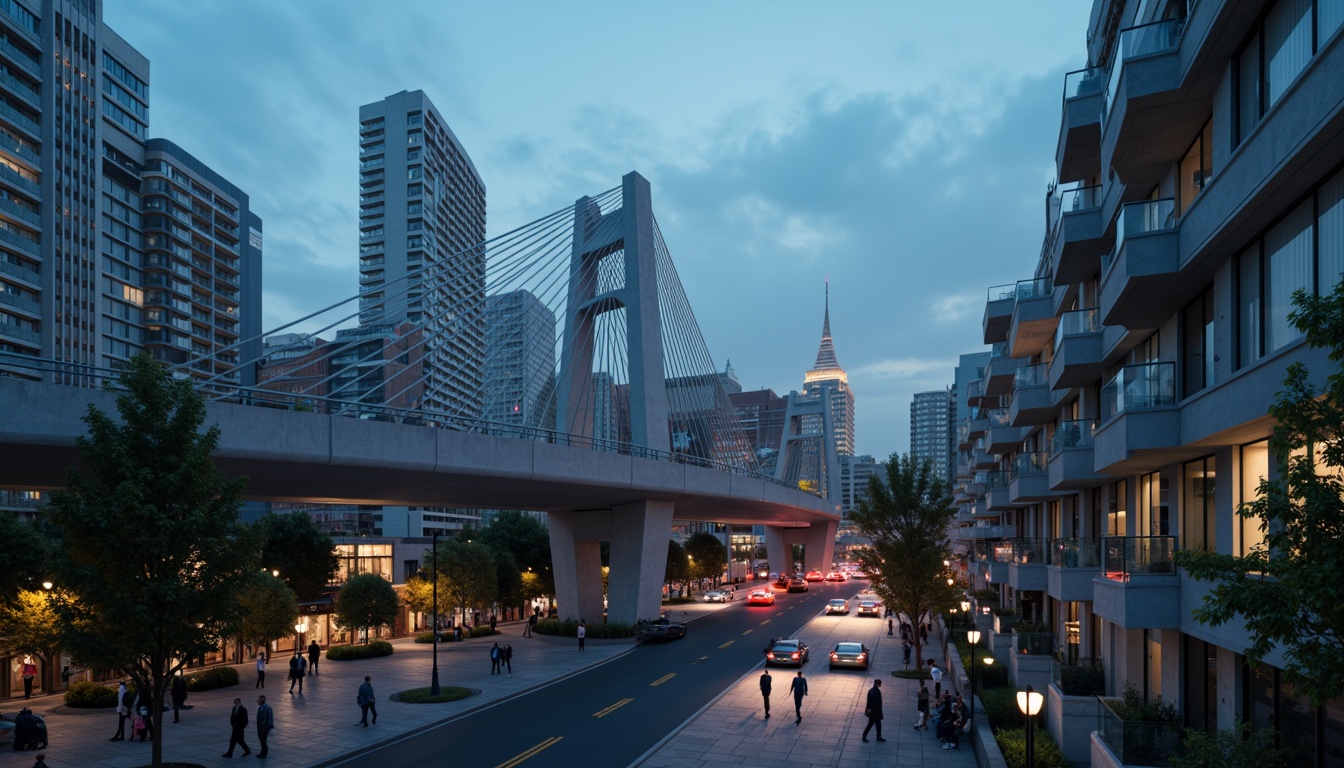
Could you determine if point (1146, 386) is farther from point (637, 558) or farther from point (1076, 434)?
point (637, 558)

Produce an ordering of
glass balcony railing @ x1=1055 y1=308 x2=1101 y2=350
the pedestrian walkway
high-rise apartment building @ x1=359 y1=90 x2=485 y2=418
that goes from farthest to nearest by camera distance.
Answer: high-rise apartment building @ x1=359 y1=90 x2=485 y2=418 → glass balcony railing @ x1=1055 y1=308 x2=1101 y2=350 → the pedestrian walkway

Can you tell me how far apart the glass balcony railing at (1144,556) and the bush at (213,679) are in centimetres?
3068

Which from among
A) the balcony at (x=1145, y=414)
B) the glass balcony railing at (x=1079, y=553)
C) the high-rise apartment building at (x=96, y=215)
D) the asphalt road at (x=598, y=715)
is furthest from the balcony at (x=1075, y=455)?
the high-rise apartment building at (x=96, y=215)

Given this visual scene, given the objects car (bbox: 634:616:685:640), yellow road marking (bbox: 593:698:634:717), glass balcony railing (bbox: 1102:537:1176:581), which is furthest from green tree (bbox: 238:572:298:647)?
glass balcony railing (bbox: 1102:537:1176:581)

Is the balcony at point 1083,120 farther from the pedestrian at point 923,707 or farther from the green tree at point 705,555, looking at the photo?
the green tree at point 705,555

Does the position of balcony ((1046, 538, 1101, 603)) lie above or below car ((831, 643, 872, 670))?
above

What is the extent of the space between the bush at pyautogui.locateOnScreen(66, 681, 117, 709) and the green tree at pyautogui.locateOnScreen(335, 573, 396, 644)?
14.3 m

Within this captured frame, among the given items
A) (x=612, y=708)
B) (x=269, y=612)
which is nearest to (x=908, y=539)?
(x=612, y=708)

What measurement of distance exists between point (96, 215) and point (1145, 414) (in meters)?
85.3

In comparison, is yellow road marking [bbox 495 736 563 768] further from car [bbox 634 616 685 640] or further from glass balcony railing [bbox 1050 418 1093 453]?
car [bbox 634 616 685 640]

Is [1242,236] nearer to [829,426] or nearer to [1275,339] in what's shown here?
[1275,339]

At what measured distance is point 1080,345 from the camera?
76.1 ft

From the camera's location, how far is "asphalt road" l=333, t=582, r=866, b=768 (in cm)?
2156

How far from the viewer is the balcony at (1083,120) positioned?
67.1ft
